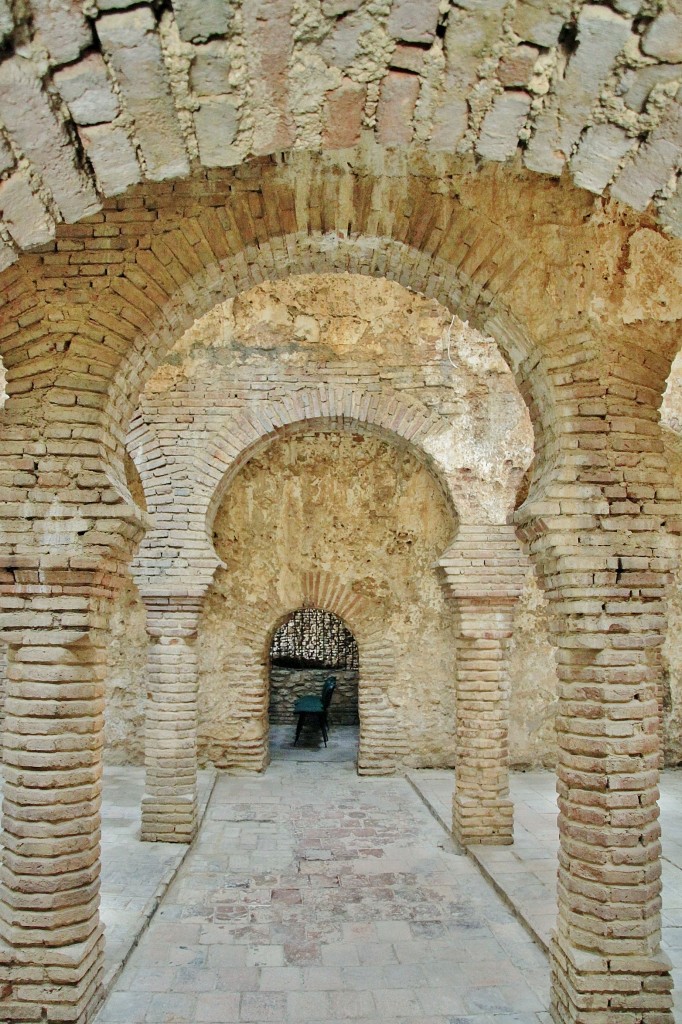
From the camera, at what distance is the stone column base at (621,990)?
3.44 meters

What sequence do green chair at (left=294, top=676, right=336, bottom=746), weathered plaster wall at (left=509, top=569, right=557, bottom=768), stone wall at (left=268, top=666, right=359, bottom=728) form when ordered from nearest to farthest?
weathered plaster wall at (left=509, top=569, right=557, bottom=768)
green chair at (left=294, top=676, right=336, bottom=746)
stone wall at (left=268, top=666, right=359, bottom=728)

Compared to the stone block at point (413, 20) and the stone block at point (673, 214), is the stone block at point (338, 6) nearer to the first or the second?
the stone block at point (413, 20)

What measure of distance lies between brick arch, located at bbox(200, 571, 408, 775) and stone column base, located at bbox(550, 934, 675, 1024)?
5.91 m

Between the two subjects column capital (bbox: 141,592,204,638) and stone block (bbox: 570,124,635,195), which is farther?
column capital (bbox: 141,592,204,638)

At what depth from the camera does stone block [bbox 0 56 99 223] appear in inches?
71.4

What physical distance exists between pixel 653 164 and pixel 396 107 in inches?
31.1

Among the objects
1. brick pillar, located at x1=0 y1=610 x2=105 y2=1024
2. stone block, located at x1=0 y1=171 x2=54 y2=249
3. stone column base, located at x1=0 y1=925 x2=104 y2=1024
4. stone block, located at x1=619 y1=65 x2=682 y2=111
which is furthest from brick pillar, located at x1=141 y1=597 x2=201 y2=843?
stone block, located at x1=619 y1=65 x2=682 y2=111

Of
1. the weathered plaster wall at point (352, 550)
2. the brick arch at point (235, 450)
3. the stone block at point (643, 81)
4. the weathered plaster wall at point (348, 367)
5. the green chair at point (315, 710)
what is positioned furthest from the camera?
the green chair at point (315, 710)

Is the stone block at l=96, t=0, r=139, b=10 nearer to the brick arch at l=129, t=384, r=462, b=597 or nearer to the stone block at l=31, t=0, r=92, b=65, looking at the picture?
the stone block at l=31, t=0, r=92, b=65

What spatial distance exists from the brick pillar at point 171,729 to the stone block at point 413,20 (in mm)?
5364

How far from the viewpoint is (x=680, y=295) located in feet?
12.5

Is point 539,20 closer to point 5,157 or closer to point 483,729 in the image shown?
point 5,157

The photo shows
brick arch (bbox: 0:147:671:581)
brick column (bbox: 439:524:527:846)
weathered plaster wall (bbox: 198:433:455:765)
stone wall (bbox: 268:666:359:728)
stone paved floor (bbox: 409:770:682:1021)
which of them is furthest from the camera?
stone wall (bbox: 268:666:359:728)

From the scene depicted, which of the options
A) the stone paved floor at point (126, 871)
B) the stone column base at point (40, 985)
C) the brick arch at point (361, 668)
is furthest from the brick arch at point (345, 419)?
the stone column base at point (40, 985)
